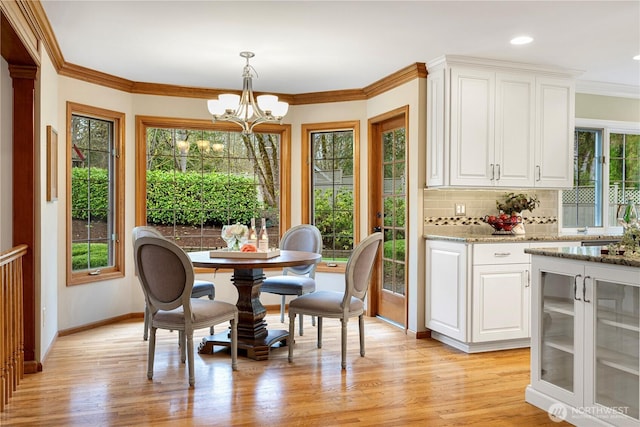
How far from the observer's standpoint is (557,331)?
3.03 m

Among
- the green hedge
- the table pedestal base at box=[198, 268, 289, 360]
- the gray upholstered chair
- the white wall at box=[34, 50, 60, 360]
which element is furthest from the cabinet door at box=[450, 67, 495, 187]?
the white wall at box=[34, 50, 60, 360]

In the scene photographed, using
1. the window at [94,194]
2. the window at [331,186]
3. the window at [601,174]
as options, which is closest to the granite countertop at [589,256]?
the window at [601,174]

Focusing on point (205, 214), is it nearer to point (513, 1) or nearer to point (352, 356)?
point (352, 356)

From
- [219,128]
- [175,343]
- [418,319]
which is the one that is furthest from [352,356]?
[219,128]

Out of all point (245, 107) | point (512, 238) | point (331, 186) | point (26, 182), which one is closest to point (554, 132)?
point (512, 238)

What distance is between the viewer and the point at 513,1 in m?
3.29

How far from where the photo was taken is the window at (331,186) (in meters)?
5.85

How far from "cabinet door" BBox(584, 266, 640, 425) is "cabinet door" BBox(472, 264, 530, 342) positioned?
148cm

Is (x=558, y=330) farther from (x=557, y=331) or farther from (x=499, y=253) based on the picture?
(x=499, y=253)

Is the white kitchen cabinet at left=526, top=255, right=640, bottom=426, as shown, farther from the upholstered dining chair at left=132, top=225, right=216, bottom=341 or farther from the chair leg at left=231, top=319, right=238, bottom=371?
the upholstered dining chair at left=132, top=225, right=216, bottom=341

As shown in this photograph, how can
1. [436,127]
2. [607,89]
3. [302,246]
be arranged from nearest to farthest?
[436,127], [302,246], [607,89]

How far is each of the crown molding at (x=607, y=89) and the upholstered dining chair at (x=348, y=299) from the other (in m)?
3.04

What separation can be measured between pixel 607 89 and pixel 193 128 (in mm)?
4395

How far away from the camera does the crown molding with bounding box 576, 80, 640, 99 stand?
5.40m
